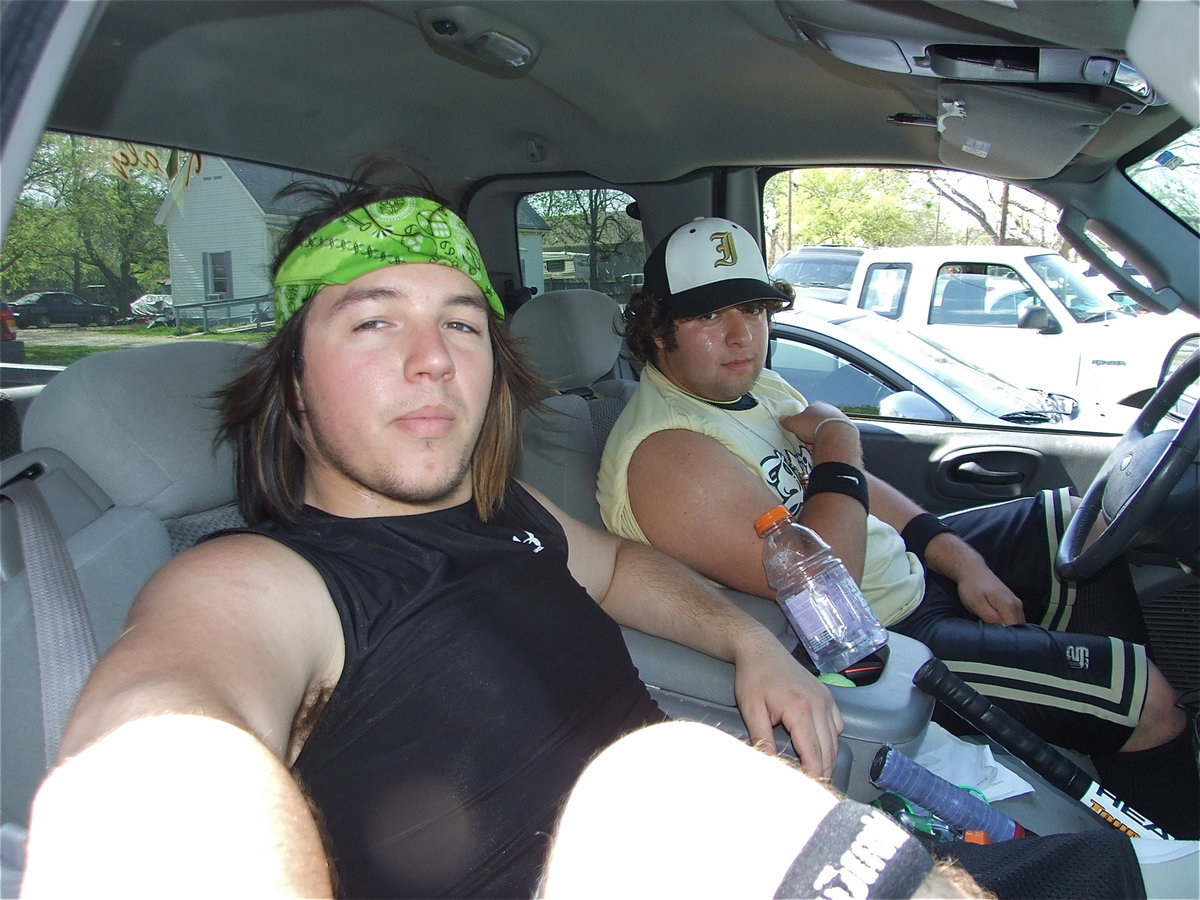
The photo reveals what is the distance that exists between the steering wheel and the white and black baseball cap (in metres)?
1.06

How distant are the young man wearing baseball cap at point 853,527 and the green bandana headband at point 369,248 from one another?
893 millimetres

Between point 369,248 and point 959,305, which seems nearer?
point 369,248

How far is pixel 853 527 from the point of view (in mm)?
2186

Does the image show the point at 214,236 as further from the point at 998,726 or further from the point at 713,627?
the point at 998,726

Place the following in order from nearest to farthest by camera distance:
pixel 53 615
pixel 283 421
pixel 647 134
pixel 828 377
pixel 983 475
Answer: pixel 53 615, pixel 283 421, pixel 647 134, pixel 983 475, pixel 828 377

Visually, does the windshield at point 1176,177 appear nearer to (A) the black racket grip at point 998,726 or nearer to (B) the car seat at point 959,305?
(A) the black racket grip at point 998,726

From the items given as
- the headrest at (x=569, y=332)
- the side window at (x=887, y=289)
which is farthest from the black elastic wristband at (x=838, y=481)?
the side window at (x=887, y=289)

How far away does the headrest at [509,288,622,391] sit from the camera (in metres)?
2.85

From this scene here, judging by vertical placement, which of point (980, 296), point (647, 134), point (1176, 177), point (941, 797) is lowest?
point (941, 797)

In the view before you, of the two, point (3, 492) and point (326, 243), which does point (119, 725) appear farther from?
point (326, 243)

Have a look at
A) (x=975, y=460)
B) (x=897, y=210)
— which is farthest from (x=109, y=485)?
(x=897, y=210)

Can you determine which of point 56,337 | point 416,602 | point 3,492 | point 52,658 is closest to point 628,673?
point 416,602

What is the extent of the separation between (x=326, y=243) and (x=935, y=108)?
165cm

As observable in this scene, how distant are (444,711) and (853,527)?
128cm
